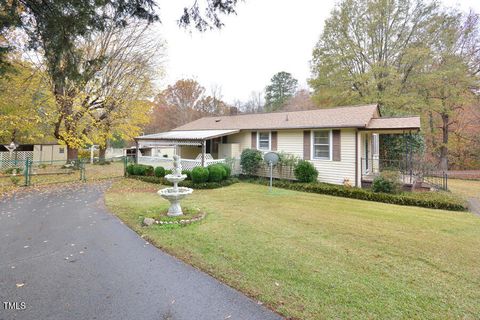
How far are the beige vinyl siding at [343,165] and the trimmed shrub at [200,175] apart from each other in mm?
5746

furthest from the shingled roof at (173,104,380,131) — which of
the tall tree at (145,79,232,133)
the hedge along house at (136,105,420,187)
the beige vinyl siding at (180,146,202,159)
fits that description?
the tall tree at (145,79,232,133)

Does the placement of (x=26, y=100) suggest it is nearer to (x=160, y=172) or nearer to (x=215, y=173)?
(x=160, y=172)

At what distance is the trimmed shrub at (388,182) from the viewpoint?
9.46m

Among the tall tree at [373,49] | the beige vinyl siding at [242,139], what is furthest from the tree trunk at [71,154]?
the tall tree at [373,49]

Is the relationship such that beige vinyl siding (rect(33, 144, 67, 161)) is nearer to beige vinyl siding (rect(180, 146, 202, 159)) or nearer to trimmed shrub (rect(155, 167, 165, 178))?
beige vinyl siding (rect(180, 146, 202, 159))

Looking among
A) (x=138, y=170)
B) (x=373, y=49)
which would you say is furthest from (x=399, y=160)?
(x=138, y=170)

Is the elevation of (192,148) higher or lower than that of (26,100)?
lower

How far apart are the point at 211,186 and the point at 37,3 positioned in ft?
28.2

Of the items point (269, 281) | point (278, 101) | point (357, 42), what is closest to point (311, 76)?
point (357, 42)

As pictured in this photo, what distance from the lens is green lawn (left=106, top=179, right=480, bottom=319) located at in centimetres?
283

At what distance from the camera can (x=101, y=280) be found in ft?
11.2

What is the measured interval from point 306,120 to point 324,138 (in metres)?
1.65

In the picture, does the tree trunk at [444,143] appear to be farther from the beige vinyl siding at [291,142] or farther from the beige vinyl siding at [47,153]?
the beige vinyl siding at [47,153]

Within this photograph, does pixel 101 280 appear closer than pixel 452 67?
Yes
